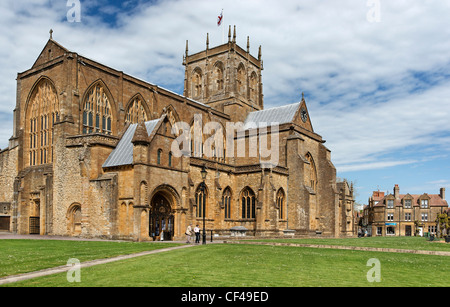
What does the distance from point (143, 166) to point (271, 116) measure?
28.1 meters

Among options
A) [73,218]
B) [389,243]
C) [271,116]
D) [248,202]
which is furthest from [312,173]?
[73,218]

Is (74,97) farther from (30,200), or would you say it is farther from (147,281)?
(147,281)

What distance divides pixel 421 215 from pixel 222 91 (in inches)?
1949

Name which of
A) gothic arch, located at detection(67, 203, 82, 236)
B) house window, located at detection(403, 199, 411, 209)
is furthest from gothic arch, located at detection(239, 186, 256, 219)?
house window, located at detection(403, 199, 411, 209)

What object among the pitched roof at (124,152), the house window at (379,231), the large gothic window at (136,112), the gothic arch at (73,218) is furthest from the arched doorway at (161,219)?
the house window at (379,231)

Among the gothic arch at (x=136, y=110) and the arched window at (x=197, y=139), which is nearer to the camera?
the gothic arch at (x=136, y=110)

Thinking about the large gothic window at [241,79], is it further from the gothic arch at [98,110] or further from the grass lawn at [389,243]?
the grass lawn at [389,243]

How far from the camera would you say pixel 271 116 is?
185 ft

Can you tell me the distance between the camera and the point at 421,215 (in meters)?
84.8

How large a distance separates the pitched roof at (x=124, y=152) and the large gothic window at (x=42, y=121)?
21.7ft

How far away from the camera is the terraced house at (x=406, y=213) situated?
83.6 metres

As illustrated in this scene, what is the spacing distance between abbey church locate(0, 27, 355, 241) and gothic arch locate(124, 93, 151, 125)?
0.11m

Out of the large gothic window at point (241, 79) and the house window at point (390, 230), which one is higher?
the large gothic window at point (241, 79)

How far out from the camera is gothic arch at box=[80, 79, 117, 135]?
37.8m
